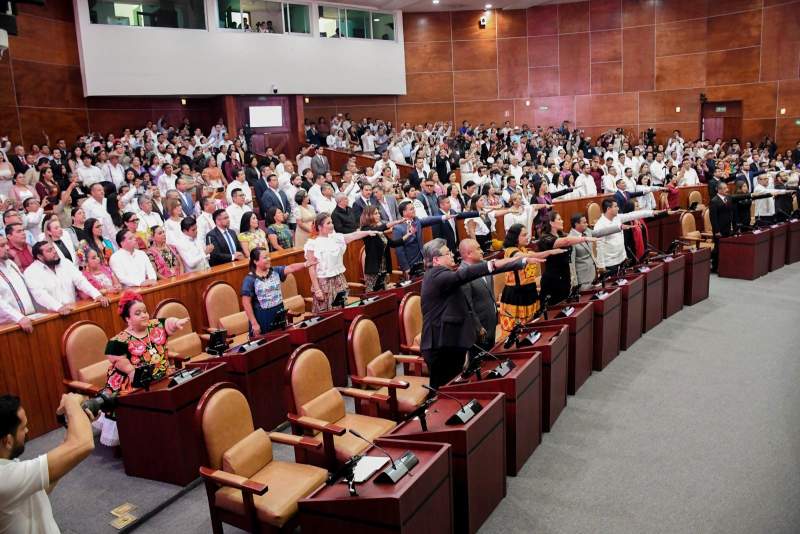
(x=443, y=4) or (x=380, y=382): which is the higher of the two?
(x=443, y=4)

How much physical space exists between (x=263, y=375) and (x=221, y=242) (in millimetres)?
2301

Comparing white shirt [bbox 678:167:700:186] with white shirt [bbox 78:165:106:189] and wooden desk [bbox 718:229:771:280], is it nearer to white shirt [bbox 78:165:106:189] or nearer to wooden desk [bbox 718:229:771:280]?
wooden desk [bbox 718:229:771:280]

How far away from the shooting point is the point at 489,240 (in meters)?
7.59

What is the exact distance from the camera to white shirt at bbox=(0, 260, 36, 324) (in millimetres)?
4242

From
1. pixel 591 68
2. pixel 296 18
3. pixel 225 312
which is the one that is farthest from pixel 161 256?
pixel 591 68

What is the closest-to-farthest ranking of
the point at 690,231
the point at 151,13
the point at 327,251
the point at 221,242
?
the point at 327,251 < the point at 221,242 < the point at 690,231 < the point at 151,13

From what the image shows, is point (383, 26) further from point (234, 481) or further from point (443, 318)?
point (234, 481)

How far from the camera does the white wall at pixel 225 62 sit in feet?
40.6

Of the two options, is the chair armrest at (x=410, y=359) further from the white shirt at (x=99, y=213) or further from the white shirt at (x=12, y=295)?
the white shirt at (x=99, y=213)

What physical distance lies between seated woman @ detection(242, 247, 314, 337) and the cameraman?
2.65 meters

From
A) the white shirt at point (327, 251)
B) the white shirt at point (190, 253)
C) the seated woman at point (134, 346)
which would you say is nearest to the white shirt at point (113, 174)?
the white shirt at point (190, 253)

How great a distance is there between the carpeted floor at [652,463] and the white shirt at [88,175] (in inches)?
235

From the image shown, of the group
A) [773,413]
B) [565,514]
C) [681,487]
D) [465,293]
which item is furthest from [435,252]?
[773,413]

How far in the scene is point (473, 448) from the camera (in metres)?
2.98
